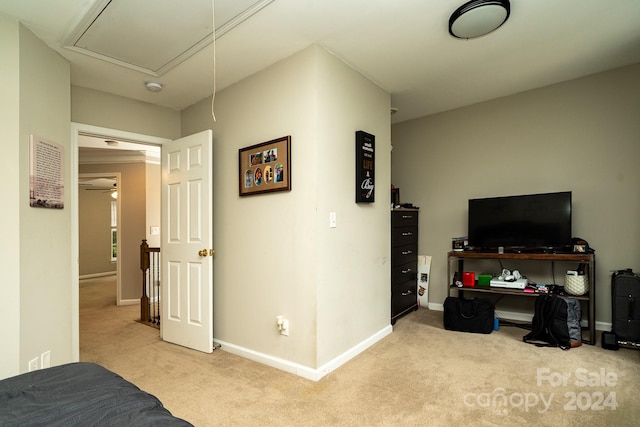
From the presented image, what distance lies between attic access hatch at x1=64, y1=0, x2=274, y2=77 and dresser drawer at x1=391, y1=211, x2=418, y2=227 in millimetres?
2427

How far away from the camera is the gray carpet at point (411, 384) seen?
6.26 feet

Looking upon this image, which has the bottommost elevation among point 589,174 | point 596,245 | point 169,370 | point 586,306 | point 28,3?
point 169,370

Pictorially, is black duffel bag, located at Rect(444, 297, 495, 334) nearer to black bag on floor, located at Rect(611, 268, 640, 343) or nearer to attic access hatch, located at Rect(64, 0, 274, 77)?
black bag on floor, located at Rect(611, 268, 640, 343)

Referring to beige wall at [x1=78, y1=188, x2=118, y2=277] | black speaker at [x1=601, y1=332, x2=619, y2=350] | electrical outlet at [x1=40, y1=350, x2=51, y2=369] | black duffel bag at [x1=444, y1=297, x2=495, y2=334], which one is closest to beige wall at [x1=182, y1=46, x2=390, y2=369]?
black duffel bag at [x1=444, y1=297, x2=495, y2=334]

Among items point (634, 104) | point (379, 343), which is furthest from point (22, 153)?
point (634, 104)

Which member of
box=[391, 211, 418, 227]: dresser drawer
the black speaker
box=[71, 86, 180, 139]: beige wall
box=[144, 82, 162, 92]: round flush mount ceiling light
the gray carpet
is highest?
box=[144, 82, 162, 92]: round flush mount ceiling light

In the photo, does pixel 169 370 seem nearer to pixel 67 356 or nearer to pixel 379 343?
pixel 67 356

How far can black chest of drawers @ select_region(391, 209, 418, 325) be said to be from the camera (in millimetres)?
3646

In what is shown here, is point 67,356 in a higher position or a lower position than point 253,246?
lower

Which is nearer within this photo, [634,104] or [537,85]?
[634,104]

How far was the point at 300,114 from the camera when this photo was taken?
99.4 inches

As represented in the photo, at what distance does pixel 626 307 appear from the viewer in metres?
2.77

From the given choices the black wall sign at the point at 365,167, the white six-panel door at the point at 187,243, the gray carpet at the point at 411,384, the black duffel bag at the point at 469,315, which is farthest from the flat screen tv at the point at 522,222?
the white six-panel door at the point at 187,243

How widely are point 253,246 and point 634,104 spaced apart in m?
3.80
